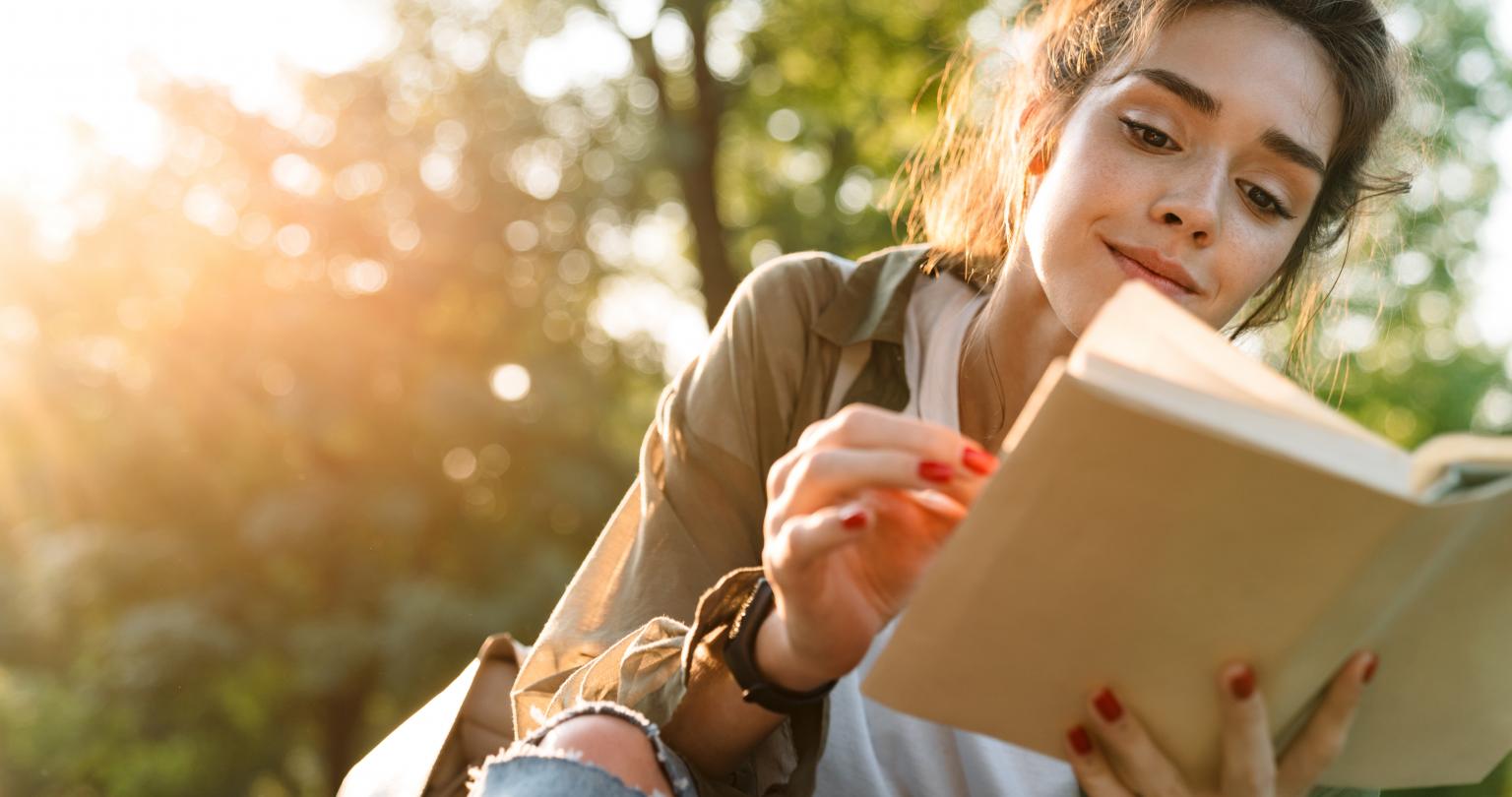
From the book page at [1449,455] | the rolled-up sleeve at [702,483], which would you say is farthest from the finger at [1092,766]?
the rolled-up sleeve at [702,483]

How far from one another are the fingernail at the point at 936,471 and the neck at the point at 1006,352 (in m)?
0.70

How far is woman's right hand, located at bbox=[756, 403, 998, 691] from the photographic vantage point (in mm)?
1014

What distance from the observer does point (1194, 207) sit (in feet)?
4.90

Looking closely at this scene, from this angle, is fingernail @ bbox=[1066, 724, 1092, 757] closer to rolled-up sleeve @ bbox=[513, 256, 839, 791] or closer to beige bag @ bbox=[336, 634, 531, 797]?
rolled-up sleeve @ bbox=[513, 256, 839, 791]

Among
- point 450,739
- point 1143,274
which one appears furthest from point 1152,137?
point 450,739

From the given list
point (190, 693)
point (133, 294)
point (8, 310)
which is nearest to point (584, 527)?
point (190, 693)

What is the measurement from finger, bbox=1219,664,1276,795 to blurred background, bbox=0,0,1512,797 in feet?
21.1

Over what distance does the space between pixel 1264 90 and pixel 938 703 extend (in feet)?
2.89

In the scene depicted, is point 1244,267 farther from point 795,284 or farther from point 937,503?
point 937,503

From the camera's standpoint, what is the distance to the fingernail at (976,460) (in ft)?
3.31

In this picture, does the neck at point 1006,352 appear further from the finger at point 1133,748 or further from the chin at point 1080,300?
the finger at point 1133,748

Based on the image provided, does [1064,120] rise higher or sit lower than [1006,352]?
higher

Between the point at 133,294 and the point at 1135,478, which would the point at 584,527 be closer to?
the point at 133,294

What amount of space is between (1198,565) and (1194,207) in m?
0.65
